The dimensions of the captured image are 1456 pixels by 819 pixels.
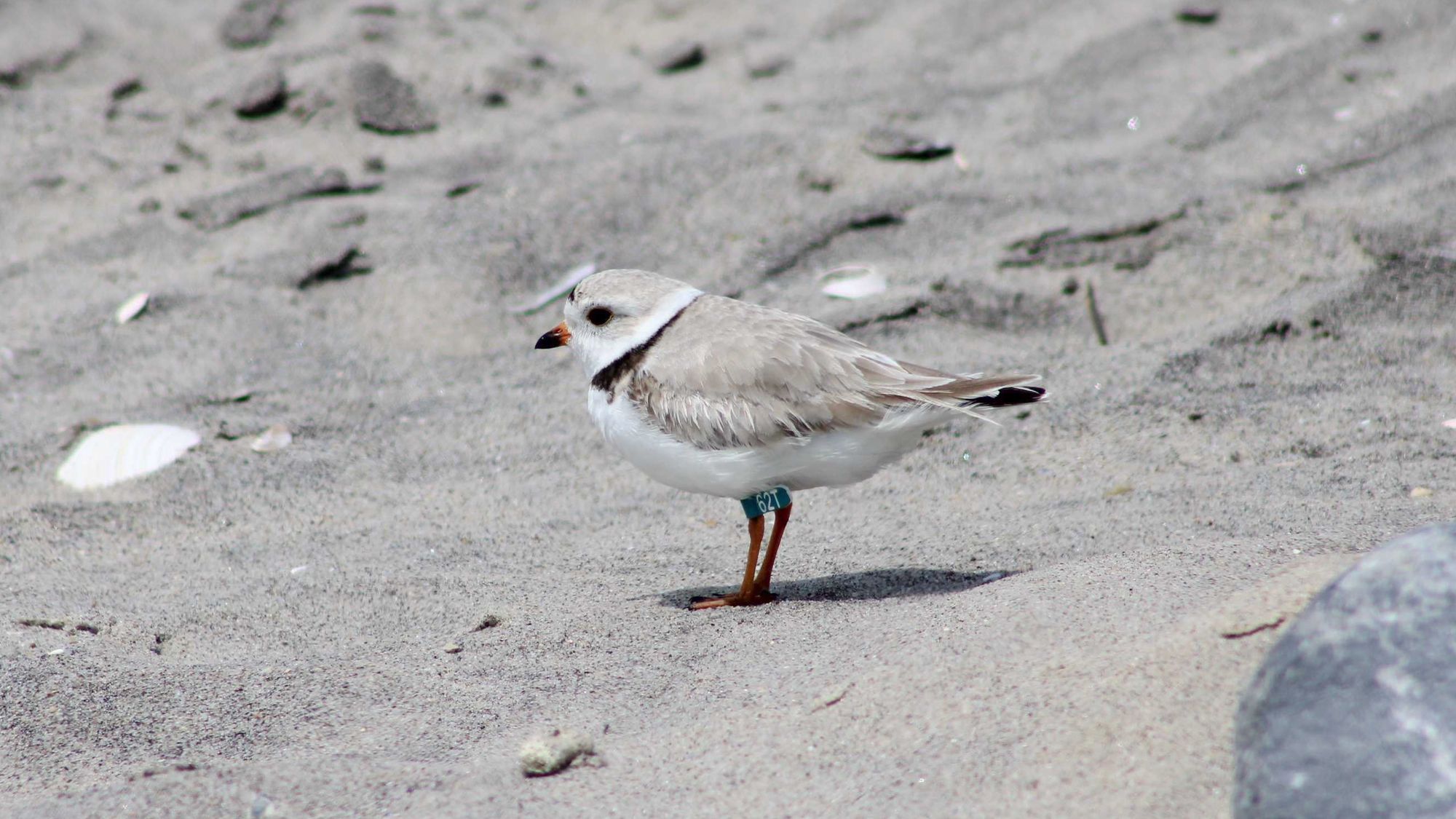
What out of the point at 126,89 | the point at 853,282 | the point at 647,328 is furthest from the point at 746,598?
the point at 126,89

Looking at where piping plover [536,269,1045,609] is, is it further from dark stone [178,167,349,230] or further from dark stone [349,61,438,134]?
dark stone [349,61,438,134]

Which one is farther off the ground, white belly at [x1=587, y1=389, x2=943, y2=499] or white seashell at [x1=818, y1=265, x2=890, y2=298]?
white belly at [x1=587, y1=389, x2=943, y2=499]

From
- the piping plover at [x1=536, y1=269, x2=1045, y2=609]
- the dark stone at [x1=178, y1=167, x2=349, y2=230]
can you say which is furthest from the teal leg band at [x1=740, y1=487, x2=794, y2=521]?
the dark stone at [x1=178, y1=167, x2=349, y2=230]

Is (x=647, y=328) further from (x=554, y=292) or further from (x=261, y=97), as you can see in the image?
(x=261, y=97)

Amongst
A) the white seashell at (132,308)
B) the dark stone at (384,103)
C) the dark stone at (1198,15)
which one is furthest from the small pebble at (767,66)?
the white seashell at (132,308)

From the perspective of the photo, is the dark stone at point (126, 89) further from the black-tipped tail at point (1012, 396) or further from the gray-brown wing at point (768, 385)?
the black-tipped tail at point (1012, 396)

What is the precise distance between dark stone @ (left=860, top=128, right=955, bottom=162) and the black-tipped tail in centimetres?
320

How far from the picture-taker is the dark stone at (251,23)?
7.75 m

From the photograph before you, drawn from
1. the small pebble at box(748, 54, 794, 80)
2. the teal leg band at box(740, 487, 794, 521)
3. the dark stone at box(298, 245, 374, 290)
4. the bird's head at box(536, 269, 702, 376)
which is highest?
the bird's head at box(536, 269, 702, 376)

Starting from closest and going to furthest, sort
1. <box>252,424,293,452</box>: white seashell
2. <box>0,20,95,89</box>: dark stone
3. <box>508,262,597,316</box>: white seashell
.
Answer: <box>252,424,293,452</box>: white seashell < <box>508,262,597,316</box>: white seashell < <box>0,20,95,89</box>: dark stone

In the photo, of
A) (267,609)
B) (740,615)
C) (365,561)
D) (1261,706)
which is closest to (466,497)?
(365,561)

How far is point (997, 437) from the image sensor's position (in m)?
4.61

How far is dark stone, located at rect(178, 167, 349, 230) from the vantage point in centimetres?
621

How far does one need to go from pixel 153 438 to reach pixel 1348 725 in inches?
162
